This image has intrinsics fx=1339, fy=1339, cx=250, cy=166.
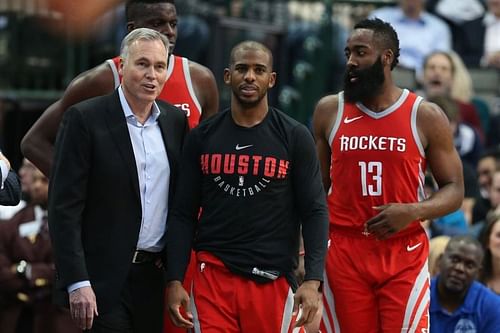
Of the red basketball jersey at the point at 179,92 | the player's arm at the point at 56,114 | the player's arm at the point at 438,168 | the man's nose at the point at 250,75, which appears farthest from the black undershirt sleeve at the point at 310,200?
the player's arm at the point at 56,114

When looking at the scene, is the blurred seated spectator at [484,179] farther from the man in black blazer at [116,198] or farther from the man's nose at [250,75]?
the man in black blazer at [116,198]

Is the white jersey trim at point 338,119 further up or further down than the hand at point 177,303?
further up

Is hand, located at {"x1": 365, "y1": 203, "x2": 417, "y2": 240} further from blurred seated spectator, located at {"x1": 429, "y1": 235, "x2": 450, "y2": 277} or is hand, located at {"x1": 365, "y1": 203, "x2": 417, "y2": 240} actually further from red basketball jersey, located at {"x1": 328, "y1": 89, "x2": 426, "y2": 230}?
blurred seated spectator, located at {"x1": 429, "y1": 235, "x2": 450, "y2": 277}

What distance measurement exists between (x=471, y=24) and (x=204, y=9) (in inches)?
129

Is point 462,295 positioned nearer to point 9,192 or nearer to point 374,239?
point 374,239

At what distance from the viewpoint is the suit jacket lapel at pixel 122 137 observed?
7.25m

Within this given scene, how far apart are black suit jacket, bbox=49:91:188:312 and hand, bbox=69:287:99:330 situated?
7.3 inches

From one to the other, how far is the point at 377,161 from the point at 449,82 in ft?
18.9

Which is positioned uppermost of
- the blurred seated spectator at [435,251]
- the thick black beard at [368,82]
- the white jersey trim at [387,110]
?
the thick black beard at [368,82]

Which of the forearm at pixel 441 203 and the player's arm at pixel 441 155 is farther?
the player's arm at pixel 441 155

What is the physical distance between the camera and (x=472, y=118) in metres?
13.8

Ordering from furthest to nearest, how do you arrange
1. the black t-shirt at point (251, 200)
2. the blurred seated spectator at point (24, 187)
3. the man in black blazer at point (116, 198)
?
1. the blurred seated spectator at point (24, 187)
2. the black t-shirt at point (251, 200)
3. the man in black blazer at point (116, 198)

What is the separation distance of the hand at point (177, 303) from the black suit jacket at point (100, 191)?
0.88 ft

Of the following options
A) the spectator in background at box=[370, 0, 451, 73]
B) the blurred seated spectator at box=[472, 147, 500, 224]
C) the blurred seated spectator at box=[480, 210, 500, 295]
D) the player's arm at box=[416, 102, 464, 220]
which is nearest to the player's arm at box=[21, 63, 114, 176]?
the player's arm at box=[416, 102, 464, 220]
